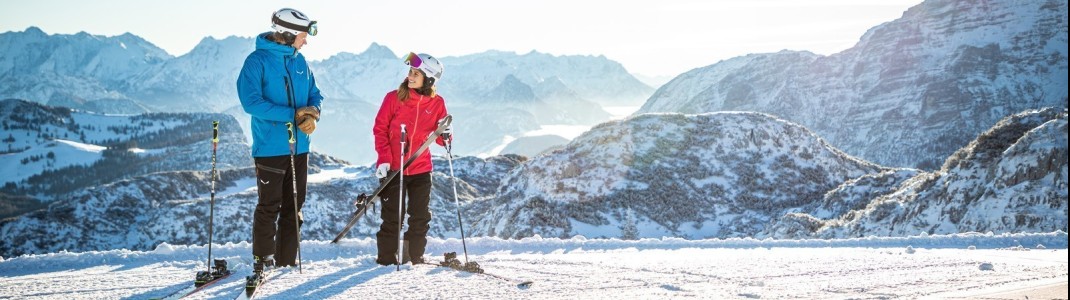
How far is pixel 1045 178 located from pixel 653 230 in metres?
15.9

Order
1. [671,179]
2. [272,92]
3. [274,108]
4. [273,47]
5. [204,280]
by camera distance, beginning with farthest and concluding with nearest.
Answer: [671,179], [272,92], [273,47], [274,108], [204,280]

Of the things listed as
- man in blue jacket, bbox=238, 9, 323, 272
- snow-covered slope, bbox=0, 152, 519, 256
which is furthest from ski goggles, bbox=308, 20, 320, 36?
snow-covered slope, bbox=0, 152, 519, 256

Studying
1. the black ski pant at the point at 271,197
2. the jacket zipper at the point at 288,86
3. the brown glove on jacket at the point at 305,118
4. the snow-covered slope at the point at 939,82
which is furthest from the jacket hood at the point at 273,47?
the snow-covered slope at the point at 939,82

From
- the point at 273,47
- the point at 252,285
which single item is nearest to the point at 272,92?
the point at 273,47

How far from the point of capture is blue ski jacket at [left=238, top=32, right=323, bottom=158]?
805 cm

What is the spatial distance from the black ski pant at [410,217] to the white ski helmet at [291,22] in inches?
84.1

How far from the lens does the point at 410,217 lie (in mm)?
9422

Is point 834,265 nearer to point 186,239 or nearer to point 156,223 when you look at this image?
point 186,239

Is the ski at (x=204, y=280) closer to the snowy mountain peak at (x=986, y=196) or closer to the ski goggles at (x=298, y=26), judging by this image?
the ski goggles at (x=298, y=26)

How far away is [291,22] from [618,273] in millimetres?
4521

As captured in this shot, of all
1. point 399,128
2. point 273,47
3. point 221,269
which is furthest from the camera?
point 399,128

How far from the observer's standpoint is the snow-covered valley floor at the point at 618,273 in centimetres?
682

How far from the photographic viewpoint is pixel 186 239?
296 feet

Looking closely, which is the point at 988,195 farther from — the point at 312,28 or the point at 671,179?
the point at 312,28
